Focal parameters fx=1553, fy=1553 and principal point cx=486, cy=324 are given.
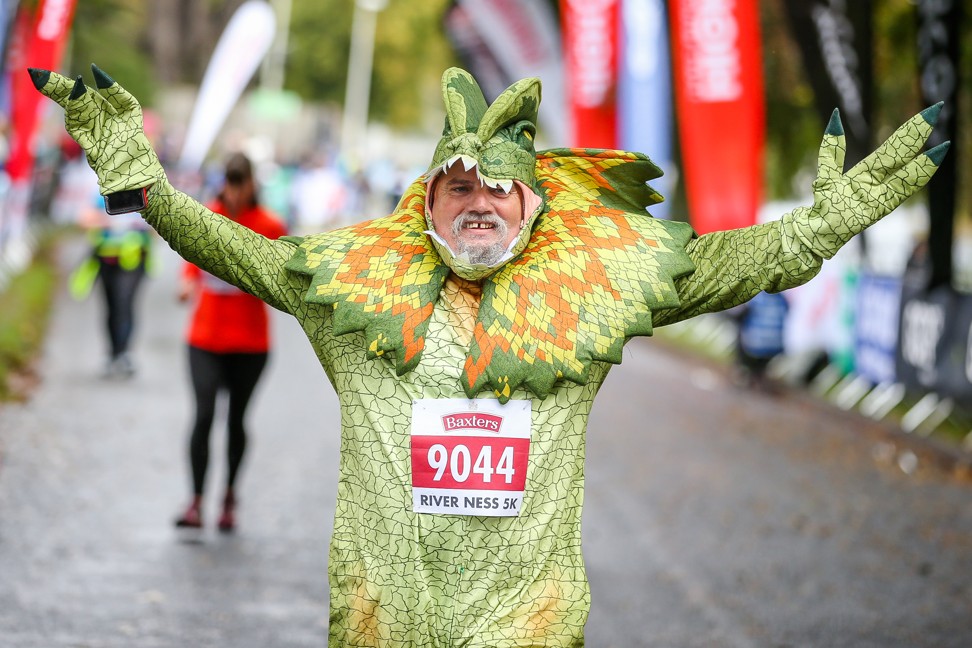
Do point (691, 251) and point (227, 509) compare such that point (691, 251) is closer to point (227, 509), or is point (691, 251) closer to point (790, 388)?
point (227, 509)

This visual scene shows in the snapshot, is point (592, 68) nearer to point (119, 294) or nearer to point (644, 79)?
point (644, 79)

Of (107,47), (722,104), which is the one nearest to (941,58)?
(722,104)

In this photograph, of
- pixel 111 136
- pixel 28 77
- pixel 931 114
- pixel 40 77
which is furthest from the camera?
pixel 28 77

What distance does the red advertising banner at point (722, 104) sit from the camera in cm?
1331

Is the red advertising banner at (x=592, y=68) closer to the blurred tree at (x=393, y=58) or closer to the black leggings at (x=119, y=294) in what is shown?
the blurred tree at (x=393, y=58)

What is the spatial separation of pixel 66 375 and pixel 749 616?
28.9ft

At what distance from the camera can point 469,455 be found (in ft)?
13.9

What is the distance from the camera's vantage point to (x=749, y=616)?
25.2ft

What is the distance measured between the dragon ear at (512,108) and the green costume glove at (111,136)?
2.89ft

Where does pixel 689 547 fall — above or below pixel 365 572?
below

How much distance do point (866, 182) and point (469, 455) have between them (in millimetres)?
1302

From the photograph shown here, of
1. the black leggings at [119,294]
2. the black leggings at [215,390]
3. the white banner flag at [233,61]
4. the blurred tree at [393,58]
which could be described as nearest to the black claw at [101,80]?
the black leggings at [215,390]

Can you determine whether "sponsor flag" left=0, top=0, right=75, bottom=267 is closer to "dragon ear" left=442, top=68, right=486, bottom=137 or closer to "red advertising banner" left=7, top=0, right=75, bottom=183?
"red advertising banner" left=7, top=0, right=75, bottom=183

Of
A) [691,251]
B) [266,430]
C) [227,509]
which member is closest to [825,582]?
[227,509]
